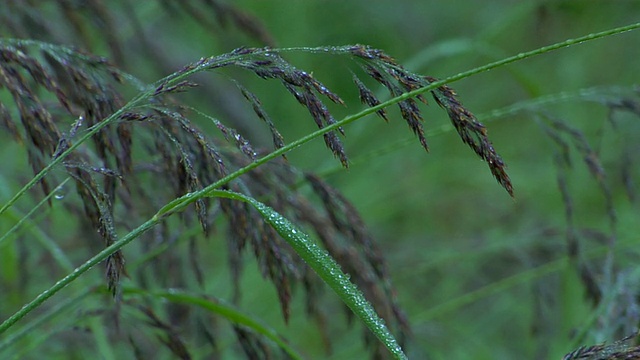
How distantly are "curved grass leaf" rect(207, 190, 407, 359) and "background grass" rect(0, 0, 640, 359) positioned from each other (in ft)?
1.99

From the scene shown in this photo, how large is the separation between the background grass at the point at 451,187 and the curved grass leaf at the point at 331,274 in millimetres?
605

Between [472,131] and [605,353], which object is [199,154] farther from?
[605,353]

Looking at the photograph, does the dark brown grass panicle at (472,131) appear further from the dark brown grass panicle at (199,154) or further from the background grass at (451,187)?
the background grass at (451,187)

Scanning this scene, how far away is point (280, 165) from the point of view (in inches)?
67.2

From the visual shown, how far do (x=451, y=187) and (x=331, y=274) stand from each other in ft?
9.48

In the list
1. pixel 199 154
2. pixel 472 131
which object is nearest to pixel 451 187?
pixel 199 154

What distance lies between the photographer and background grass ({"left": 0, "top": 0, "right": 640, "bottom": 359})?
7.39 ft

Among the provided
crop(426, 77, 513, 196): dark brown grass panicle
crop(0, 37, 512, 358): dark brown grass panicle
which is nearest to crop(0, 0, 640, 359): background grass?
crop(0, 37, 512, 358): dark brown grass panicle

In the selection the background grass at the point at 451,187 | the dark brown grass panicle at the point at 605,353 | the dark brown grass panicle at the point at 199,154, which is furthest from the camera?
the background grass at the point at 451,187

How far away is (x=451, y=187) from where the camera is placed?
3.88m

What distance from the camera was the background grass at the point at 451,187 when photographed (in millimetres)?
2254

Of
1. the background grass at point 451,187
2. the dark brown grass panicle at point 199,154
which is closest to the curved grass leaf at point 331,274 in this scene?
the dark brown grass panicle at point 199,154

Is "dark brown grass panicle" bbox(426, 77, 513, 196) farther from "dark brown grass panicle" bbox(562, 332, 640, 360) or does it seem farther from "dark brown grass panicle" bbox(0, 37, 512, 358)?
"dark brown grass panicle" bbox(562, 332, 640, 360)

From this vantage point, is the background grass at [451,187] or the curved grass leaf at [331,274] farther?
the background grass at [451,187]
